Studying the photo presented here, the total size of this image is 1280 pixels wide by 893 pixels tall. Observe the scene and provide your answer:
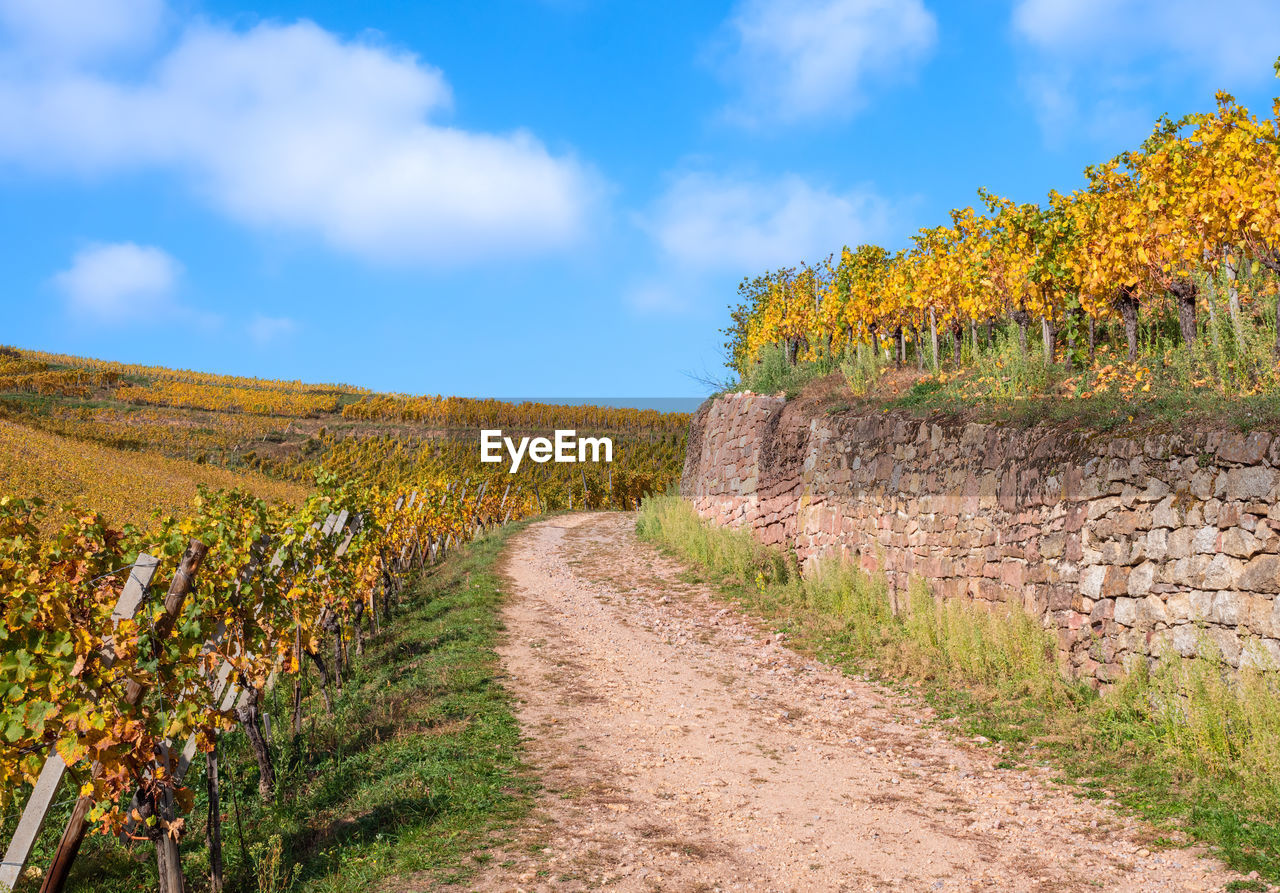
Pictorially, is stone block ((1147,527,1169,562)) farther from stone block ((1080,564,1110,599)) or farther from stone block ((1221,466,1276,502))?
stone block ((1221,466,1276,502))

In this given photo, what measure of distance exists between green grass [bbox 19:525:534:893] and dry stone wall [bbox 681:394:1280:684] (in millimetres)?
5346

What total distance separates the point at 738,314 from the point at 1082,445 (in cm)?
2614

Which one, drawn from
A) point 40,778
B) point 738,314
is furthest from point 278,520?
point 738,314

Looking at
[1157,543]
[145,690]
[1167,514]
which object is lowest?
[145,690]

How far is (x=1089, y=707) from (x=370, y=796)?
597 cm

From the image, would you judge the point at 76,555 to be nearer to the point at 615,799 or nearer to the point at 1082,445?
the point at 615,799

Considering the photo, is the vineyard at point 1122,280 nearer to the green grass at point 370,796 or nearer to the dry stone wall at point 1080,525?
the dry stone wall at point 1080,525

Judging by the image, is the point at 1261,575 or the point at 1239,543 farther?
the point at 1239,543

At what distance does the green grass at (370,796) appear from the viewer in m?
5.23

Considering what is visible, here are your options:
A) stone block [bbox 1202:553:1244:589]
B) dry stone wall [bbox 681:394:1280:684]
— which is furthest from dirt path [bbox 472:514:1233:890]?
stone block [bbox 1202:553:1244:589]

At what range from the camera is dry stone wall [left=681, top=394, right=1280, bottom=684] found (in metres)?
6.59

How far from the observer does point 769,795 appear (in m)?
6.06

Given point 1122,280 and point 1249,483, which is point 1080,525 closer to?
point 1249,483

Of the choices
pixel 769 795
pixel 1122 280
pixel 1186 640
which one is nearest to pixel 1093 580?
pixel 1186 640
